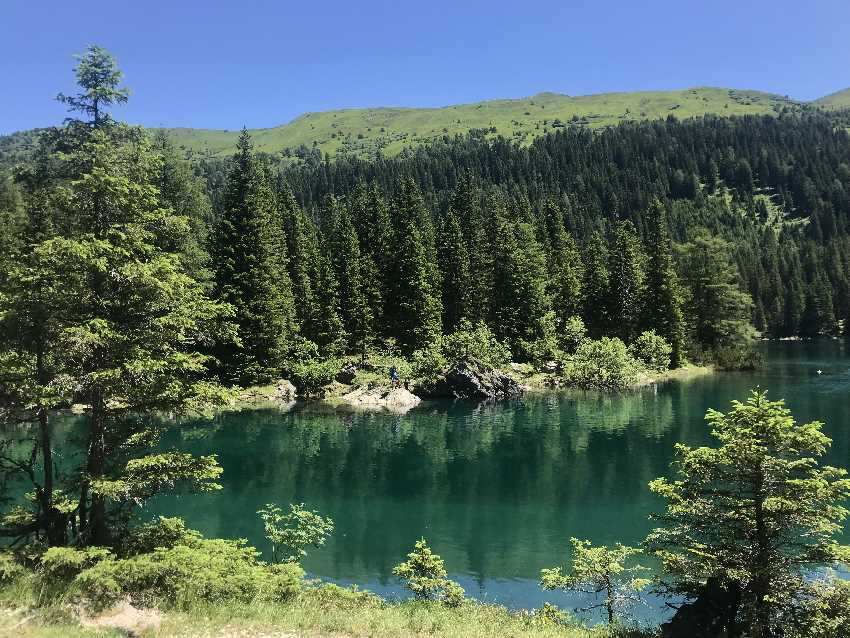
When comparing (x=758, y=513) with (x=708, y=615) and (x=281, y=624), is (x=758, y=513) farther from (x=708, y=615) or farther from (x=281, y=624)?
(x=281, y=624)

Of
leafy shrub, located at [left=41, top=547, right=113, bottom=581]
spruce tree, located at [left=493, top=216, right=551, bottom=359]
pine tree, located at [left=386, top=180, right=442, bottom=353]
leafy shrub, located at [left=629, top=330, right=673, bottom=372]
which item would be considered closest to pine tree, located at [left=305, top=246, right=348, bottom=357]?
pine tree, located at [left=386, top=180, right=442, bottom=353]

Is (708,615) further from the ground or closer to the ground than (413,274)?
closer to the ground

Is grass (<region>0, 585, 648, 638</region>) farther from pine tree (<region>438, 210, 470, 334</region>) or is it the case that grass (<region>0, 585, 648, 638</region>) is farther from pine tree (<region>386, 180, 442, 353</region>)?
pine tree (<region>438, 210, 470, 334</region>)

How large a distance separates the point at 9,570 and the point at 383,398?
46.8 metres

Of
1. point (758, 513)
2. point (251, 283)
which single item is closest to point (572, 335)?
point (251, 283)

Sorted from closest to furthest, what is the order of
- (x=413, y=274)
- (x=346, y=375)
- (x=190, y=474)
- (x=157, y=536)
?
1. (x=157, y=536)
2. (x=190, y=474)
3. (x=346, y=375)
4. (x=413, y=274)

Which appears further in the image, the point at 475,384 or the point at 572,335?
the point at 572,335

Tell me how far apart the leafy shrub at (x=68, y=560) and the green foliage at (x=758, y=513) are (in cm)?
1173

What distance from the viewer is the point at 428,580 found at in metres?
15.5

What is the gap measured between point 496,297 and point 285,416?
112 feet

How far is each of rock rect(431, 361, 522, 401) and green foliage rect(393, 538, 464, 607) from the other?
4459 cm

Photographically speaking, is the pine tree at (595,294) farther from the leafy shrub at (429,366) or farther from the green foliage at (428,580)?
the green foliage at (428,580)

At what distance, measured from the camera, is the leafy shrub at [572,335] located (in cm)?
7212

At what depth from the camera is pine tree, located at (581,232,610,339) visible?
78188mm
